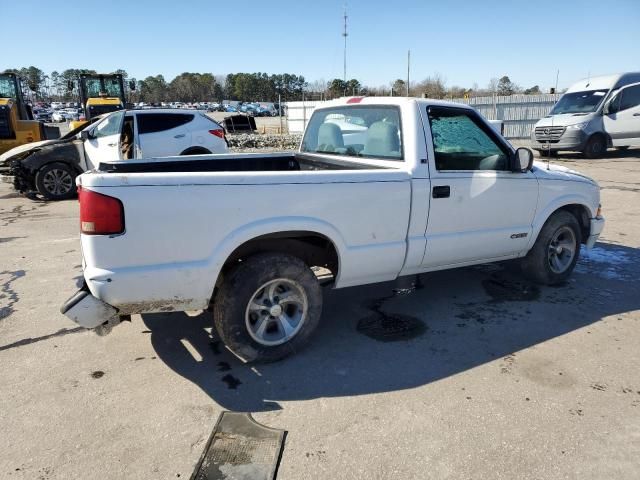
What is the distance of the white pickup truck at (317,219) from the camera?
2926 mm

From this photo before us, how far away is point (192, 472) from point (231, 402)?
24.9 inches

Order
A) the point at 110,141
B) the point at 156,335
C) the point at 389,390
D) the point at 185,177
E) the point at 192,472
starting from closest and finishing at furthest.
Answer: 1. the point at 192,472
2. the point at 185,177
3. the point at 389,390
4. the point at 156,335
5. the point at 110,141

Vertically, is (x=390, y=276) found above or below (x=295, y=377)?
above

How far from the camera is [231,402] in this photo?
120 inches

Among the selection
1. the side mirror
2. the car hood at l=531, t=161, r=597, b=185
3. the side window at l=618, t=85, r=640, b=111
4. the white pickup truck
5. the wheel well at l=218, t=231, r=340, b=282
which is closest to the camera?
the white pickup truck

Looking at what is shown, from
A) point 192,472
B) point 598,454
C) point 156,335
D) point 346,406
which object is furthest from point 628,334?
point 156,335

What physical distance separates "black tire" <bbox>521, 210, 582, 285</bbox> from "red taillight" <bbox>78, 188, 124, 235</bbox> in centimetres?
393

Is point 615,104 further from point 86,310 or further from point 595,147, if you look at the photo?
point 86,310

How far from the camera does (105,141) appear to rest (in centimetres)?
966

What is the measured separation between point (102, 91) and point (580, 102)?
58.5ft

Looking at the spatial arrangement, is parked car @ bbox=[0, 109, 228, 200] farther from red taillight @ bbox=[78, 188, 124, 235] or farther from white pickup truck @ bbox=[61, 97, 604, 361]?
red taillight @ bbox=[78, 188, 124, 235]

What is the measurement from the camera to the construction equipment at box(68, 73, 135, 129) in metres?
17.3

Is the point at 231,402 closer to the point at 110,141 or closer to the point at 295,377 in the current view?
the point at 295,377

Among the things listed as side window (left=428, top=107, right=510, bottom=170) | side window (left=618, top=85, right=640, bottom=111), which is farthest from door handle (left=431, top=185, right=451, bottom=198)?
side window (left=618, top=85, right=640, bottom=111)
